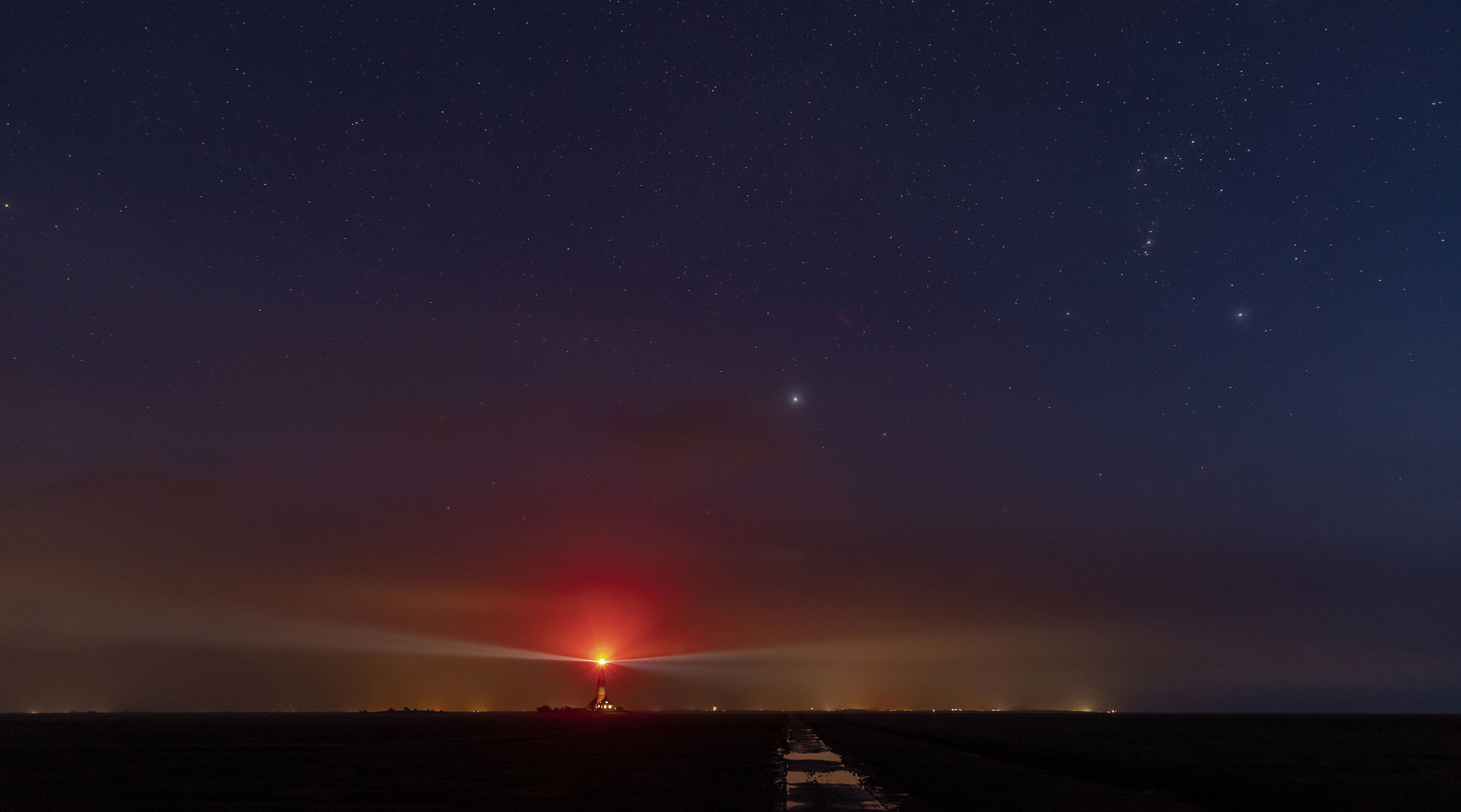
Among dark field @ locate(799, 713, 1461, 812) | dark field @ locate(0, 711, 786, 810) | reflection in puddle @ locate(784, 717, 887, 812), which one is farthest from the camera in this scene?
dark field @ locate(799, 713, 1461, 812)

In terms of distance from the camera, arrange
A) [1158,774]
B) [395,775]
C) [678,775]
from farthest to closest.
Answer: [1158,774], [395,775], [678,775]

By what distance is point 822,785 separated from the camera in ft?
129

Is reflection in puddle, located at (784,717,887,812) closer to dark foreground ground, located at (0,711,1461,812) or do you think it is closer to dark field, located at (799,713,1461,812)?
dark foreground ground, located at (0,711,1461,812)

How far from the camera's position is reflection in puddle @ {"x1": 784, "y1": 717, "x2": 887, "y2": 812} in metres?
31.4

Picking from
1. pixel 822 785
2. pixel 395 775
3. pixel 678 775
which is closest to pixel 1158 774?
pixel 822 785

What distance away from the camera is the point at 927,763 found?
182ft

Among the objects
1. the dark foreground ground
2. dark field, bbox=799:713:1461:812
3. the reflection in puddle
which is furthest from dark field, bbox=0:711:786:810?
dark field, bbox=799:713:1461:812

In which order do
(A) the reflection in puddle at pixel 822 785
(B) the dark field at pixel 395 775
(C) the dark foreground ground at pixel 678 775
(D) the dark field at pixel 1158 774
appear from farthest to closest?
1. (D) the dark field at pixel 1158 774
2. (C) the dark foreground ground at pixel 678 775
3. (B) the dark field at pixel 395 775
4. (A) the reflection in puddle at pixel 822 785

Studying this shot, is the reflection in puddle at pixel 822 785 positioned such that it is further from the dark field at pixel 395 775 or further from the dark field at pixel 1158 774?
the dark field at pixel 1158 774

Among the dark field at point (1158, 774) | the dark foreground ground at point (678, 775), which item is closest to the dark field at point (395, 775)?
the dark foreground ground at point (678, 775)

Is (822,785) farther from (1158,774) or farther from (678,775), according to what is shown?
(1158,774)

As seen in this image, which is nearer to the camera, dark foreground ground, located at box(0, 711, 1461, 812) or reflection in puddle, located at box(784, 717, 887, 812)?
reflection in puddle, located at box(784, 717, 887, 812)

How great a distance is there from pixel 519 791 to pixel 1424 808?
36.8 m

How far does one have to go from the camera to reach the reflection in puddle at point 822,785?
3143 centimetres
